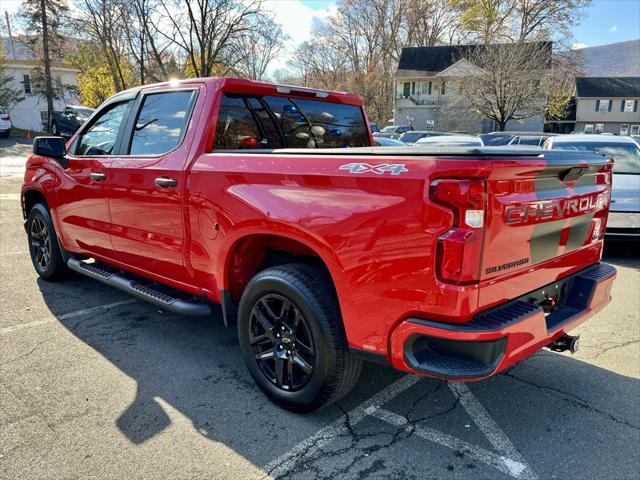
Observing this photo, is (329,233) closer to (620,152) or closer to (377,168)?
(377,168)

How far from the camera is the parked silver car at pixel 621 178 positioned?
674cm

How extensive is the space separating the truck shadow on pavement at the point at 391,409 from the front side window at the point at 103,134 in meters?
1.64

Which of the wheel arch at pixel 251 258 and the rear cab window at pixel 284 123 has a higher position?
the rear cab window at pixel 284 123

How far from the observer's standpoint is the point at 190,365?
11.7 feet

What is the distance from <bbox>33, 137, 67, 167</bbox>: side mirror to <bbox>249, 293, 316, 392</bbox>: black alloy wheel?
2.80 m

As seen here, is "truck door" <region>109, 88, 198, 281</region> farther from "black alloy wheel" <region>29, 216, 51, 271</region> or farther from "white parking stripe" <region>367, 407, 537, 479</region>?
"white parking stripe" <region>367, 407, 537, 479</region>

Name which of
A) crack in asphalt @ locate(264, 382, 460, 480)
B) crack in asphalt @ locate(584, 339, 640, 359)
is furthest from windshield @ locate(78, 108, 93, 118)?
crack in asphalt @ locate(584, 339, 640, 359)

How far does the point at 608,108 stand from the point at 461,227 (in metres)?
58.5

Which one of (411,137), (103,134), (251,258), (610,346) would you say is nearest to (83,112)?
(411,137)

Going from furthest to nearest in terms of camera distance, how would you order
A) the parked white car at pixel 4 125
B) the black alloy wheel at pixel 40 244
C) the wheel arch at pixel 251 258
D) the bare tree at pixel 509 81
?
the bare tree at pixel 509 81, the parked white car at pixel 4 125, the black alloy wheel at pixel 40 244, the wheel arch at pixel 251 258

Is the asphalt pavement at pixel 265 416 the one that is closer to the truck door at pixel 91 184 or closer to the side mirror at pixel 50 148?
the truck door at pixel 91 184

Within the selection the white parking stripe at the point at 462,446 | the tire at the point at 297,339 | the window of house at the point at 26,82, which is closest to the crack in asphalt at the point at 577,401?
the white parking stripe at the point at 462,446

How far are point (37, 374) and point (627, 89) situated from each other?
60.9 m

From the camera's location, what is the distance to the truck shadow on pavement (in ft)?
8.27
